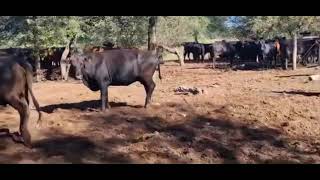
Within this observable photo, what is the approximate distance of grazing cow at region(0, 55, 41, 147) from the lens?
7.77 meters

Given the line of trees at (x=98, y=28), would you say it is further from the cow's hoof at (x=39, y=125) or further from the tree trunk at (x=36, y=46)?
the cow's hoof at (x=39, y=125)

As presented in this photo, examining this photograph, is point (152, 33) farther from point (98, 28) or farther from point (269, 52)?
point (269, 52)

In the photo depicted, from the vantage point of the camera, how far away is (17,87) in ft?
25.9

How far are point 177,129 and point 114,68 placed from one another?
9.30 feet

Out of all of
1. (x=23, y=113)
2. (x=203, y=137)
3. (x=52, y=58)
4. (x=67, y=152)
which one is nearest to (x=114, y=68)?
(x=203, y=137)

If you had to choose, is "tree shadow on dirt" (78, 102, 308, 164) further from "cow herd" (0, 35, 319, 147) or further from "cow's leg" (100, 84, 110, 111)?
"cow herd" (0, 35, 319, 147)

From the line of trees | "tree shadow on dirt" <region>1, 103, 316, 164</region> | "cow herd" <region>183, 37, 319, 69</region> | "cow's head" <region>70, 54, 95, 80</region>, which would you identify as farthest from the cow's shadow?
"cow herd" <region>183, 37, 319, 69</region>

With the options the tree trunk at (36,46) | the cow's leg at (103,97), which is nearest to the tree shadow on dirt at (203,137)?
the cow's leg at (103,97)

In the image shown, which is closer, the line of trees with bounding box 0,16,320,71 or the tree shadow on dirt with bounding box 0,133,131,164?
the tree shadow on dirt with bounding box 0,133,131,164

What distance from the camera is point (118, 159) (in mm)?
7250

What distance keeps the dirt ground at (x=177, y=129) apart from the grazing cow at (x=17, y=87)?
442mm

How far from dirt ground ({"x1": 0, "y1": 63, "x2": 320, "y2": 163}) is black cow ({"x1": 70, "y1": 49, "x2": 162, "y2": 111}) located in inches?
25.7
